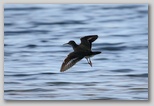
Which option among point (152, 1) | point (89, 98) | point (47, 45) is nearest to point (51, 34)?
point (47, 45)

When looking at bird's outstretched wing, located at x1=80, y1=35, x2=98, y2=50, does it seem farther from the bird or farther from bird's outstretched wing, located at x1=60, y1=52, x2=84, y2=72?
bird's outstretched wing, located at x1=60, y1=52, x2=84, y2=72

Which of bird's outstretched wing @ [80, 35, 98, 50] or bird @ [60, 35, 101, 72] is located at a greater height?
bird's outstretched wing @ [80, 35, 98, 50]

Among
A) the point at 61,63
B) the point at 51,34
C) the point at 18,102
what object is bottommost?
the point at 18,102

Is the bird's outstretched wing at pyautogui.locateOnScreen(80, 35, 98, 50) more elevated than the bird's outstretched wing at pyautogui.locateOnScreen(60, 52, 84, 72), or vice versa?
the bird's outstretched wing at pyautogui.locateOnScreen(80, 35, 98, 50)

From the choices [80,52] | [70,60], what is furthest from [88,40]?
[70,60]

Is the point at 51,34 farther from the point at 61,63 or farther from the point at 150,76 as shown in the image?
the point at 150,76

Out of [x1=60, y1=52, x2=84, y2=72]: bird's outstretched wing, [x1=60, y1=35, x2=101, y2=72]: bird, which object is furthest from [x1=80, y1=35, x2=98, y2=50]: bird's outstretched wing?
[x1=60, y1=52, x2=84, y2=72]: bird's outstretched wing

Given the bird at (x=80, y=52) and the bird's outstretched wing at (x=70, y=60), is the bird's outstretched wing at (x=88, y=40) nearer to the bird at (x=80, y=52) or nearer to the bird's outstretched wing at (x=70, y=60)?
the bird at (x=80, y=52)
